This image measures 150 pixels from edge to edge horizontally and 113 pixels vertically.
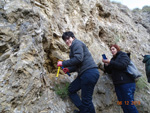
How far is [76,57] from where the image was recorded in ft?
8.93

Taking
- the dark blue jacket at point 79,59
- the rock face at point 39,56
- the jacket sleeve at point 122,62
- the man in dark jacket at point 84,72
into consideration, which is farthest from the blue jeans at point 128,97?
the dark blue jacket at point 79,59

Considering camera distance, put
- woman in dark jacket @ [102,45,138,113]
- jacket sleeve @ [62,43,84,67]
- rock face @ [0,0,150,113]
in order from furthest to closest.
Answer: woman in dark jacket @ [102,45,138,113] < jacket sleeve @ [62,43,84,67] < rock face @ [0,0,150,113]

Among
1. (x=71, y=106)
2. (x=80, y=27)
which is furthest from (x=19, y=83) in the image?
(x=80, y=27)

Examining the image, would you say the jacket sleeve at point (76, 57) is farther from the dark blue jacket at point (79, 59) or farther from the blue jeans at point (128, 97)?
the blue jeans at point (128, 97)

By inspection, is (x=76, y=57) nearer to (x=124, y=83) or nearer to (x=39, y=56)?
(x=39, y=56)

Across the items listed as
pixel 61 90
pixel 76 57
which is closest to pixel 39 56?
pixel 76 57

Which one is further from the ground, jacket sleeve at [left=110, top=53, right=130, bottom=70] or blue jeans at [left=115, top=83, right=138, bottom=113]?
jacket sleeve at [left=110, top=53, right=130, bottom=70]

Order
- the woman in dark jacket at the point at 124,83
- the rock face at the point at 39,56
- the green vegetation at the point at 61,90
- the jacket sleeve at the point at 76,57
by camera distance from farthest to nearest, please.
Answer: the woman in dark jacket at the point at 124,83 < the green vegetation at the point at 61,90 < the jacket sleeve at the point at 76,57 < the rock face at the point at 39,56

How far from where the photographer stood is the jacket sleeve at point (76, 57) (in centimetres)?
272

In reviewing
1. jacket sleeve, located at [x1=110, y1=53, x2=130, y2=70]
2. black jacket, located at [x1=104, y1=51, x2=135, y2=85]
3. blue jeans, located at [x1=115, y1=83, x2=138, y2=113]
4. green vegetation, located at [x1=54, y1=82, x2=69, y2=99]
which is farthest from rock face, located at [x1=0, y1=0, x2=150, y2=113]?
jacket sleeve, located at [x1=110, y1=53, x2=130, y2=70]

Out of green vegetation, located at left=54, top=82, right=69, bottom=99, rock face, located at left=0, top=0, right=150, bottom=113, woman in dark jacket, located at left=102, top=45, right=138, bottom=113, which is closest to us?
rock face, located at left=0, top=0, right=150, bottom=113

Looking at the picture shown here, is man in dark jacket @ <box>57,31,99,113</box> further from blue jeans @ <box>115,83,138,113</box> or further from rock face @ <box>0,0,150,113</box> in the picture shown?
blue jeans @ <box>115,83,138,113</box>

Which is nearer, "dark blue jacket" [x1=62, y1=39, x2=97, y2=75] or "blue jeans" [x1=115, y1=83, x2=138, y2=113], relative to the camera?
"dark blue jacket" [x1=62, y1=39, x2=97, y2=75]

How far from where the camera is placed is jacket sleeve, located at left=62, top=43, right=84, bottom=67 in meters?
2.72
